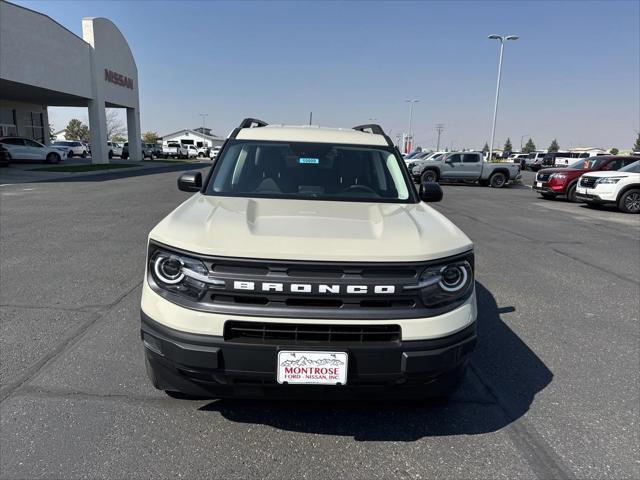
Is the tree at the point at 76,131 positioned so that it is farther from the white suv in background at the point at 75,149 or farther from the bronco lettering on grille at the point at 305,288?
the bronco lettering on grille at the point at 305,288

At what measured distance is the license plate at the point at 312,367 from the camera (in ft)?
7.18

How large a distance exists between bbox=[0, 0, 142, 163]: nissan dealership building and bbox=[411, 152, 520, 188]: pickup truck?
21626 mm

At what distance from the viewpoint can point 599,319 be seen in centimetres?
466

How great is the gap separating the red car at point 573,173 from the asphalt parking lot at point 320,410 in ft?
43.7

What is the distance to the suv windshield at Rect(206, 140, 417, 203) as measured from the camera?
11.7 ft

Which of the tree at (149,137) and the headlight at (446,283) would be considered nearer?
the headlight at (446,283)

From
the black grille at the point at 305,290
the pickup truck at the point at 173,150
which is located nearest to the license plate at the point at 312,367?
the black grille at the point at 305,290

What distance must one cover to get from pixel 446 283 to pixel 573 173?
17.8m

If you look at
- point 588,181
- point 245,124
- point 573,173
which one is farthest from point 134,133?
point 245,124

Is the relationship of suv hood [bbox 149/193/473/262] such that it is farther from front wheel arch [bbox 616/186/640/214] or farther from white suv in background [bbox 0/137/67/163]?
white suv in background [bbox 0/137/67/163]

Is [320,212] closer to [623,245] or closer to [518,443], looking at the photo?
[518,443]

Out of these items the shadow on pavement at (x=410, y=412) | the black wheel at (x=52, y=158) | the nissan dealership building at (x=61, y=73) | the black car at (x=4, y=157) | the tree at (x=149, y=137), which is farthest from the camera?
the tree at (x=149, y=137)

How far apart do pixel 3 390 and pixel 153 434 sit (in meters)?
1.24

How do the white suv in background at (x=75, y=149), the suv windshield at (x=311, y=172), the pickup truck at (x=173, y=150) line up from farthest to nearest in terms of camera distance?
the pickup truck at (x=173, y=150), the white suv in background at (x=75, y=149), the suv windshield at (x=311, y=172)
